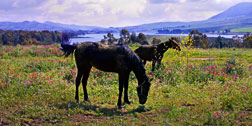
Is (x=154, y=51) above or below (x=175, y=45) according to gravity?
below

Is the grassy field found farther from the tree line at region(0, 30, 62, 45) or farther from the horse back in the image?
the tree line at region(0, 30, 62, 45)

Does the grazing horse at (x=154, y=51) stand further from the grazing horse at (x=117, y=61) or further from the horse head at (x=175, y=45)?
the grazing horse at (x=117, y=61)

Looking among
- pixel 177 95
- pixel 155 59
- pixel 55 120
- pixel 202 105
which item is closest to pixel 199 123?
pixel 202 105

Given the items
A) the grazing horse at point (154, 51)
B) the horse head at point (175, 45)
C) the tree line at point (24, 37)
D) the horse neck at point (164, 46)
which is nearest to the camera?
the horse head at point (175, 45)

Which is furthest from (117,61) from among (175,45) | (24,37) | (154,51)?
(24,37)

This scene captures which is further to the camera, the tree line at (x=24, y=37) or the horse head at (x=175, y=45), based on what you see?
the tree line at (x=24, y=37)

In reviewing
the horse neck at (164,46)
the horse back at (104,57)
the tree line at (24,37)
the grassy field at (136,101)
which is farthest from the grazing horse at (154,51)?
the tree line at (24,37)

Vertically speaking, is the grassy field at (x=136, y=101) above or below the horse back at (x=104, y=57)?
below

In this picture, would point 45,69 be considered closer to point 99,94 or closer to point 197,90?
point 99,94

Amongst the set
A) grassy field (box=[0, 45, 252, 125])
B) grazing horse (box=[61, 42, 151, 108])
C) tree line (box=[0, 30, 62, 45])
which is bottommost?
grassy field (box=[0, 45, 252, 125])

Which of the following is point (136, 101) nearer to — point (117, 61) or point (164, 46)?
point (117, 61)

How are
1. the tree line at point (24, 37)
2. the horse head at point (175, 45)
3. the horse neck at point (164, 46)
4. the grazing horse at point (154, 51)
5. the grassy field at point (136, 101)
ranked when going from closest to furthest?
the grassy field at point (136, 101)
the horse head at point (175, 45)
the grazing horse at point (154, 51)
the horse neck at point (164, 46)
the tree line at point (24, 37)

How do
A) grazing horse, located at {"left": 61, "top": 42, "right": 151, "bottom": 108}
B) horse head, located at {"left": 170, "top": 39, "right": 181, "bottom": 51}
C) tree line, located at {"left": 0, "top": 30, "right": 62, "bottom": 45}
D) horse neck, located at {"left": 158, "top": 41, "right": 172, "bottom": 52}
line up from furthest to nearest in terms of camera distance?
tree line, located at {"left": 0, "top": 30, "right": 62, "bottom": 45} → horse neck, located at {"left": 158, "top": 41, "right": 172, "bottom": 52} → horse head, located at {"left": 170, "top": 39, "right": 181, "bottom": 51} → grazing horse, located at {"left": 61, "top": 42, "right": 151, "bottom": 108}

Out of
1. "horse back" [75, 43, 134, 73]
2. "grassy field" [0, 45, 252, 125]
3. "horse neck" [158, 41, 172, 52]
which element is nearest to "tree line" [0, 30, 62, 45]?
"horse neck" [158, 41, 172, 52]
